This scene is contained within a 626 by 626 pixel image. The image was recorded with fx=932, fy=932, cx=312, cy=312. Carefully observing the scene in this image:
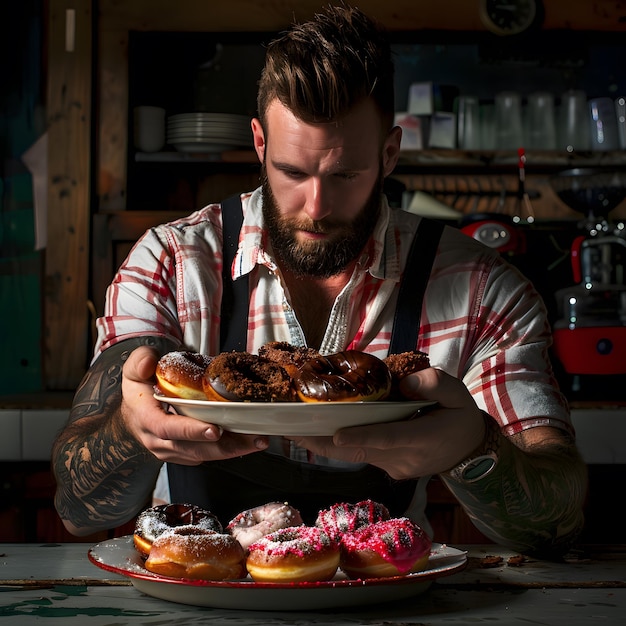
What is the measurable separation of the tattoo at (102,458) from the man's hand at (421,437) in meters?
0.35

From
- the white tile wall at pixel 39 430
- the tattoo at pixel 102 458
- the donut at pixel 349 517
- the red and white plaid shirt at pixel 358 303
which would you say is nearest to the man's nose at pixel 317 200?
the red and white plaid shirt at pixel 358 303

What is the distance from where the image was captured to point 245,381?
0.99 metres

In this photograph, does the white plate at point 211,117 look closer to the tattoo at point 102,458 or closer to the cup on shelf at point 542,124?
the cup on shelf at point 542,124

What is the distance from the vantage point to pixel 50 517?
2.50 metres

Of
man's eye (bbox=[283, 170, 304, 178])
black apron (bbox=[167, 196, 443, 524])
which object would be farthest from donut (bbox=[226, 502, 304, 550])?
man's eye (bbox=[283, 170, 304, 178])

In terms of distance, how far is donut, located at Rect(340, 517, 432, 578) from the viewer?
963 mm

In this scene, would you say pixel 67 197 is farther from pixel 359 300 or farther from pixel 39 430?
pixel 359 300

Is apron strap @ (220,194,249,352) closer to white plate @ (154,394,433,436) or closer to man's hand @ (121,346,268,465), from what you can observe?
man's hand @ (121,346,268,465)

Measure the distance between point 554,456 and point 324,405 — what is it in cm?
61

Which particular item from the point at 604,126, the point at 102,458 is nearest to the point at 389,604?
the point at 102,458

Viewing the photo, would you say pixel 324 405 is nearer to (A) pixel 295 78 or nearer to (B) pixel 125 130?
(A) pixel 295 78

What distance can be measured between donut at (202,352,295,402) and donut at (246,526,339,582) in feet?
0.49

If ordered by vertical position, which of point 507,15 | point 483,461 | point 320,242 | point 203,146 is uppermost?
point 507,15

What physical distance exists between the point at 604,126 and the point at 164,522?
8.28ft
